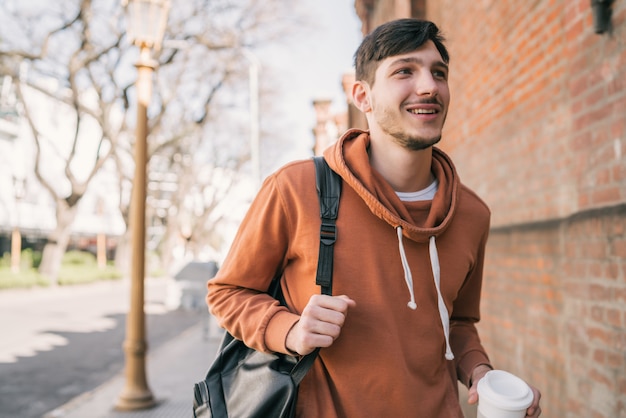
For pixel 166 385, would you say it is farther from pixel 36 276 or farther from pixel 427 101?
pixel 36 276

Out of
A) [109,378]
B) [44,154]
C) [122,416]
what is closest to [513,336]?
[122,416]

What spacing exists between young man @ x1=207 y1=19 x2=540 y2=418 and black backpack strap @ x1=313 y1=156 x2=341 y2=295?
3 centimetres

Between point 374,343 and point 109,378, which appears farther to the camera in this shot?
point 109,378

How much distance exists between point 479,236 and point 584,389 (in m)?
1.60

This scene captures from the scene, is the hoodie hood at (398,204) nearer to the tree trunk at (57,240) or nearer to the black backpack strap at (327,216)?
the black backpack strap at (327,216)

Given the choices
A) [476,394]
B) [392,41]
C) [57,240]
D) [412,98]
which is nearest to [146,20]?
[392,41]

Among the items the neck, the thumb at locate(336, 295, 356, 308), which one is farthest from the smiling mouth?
the thumb at locate(336, 295, 356, 308)

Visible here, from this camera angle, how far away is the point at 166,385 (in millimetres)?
7848

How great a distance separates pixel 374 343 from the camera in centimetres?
174

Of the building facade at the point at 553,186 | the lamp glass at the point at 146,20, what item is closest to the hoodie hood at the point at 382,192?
the building facade at the point at 553,186

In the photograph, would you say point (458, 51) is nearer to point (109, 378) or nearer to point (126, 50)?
point (109, 378)

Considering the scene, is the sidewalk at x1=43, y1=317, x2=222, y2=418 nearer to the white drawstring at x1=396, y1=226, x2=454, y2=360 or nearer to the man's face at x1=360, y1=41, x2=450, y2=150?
the white drawstring at x1=396, y1=226, x2=454, y2=360

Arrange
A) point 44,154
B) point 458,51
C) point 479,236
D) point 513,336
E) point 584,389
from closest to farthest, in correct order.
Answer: point 479,236 < point 584,389 < point 513,336 < point 458,51 < point 44,154

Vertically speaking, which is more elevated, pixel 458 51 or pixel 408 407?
pixel 458 51
